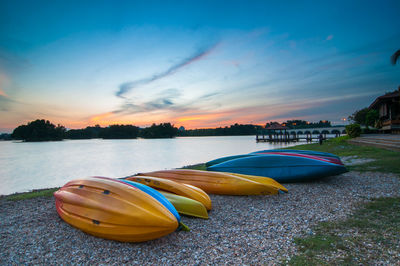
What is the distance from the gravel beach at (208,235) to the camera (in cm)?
249

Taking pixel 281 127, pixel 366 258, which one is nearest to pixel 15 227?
pixel 366 258

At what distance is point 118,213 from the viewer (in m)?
2.85

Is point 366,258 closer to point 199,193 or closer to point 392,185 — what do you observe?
point 199,193

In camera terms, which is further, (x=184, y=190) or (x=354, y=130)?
(x=354, y=130)

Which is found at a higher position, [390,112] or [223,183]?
[390,112]

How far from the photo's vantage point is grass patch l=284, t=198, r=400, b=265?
90.4 inches

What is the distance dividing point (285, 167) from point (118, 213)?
14.9 feet

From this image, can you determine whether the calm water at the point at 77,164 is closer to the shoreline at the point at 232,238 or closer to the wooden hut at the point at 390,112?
the shoreline at the point at 232,238

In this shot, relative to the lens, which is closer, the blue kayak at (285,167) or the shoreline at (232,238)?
the shoreline at (232,238)

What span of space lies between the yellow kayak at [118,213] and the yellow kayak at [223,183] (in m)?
2.28

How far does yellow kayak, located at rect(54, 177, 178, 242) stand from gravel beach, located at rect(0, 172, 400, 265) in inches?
5.1

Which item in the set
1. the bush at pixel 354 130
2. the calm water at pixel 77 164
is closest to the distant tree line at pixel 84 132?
the calm water at pixel 77 164

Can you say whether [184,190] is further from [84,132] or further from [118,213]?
[84,132]

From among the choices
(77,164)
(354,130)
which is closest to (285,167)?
(354,130)
